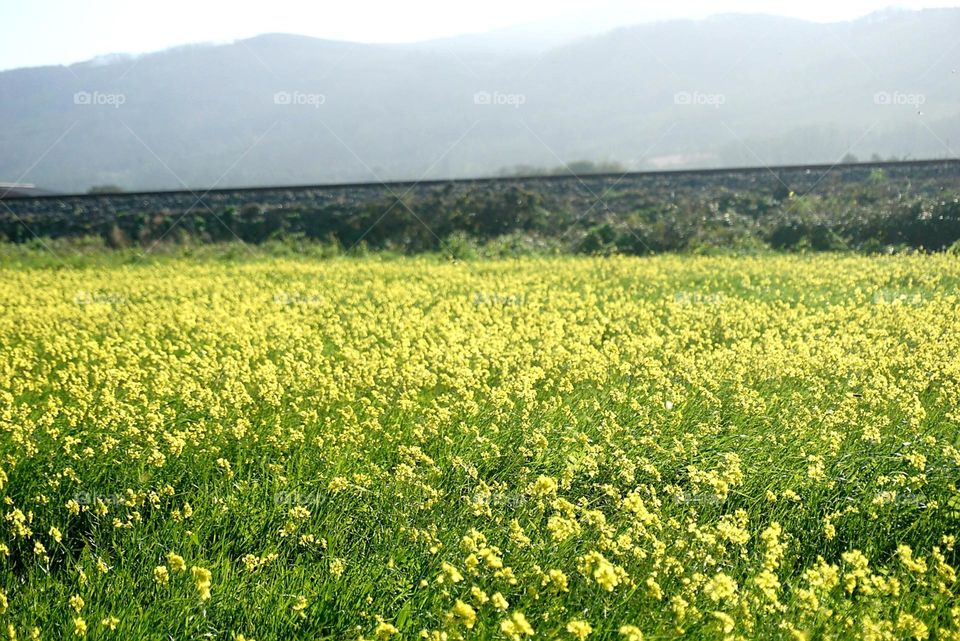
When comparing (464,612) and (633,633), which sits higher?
(464,612)

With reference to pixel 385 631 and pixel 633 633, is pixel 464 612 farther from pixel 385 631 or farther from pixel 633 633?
pixel 633 633

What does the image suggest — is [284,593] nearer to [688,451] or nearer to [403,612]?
[403,612]

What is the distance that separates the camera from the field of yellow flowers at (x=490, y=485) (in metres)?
3.62

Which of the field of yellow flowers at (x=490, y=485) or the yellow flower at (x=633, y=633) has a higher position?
the yellow flower at (x=633, y=633)

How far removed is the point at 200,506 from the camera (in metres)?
4.68

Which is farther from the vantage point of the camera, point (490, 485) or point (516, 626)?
point (490, 485)

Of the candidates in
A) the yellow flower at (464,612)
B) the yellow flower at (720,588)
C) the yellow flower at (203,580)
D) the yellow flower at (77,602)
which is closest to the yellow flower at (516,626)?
the yellow flower at (464,612)

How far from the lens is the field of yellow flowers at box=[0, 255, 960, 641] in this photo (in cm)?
362

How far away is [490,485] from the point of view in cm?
509

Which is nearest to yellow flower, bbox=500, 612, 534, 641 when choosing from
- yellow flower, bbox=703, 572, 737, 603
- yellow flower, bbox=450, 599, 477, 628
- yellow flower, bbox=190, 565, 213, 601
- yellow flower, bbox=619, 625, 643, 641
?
yellow flower, bbox=450, 599, 477, 628

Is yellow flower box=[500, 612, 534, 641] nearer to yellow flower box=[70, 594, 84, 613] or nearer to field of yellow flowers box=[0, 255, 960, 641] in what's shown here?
field of yellow flowers box=[0, 255, 960, 641]

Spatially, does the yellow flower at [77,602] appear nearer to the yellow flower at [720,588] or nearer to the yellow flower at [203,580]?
the yellow flower at [203,580]

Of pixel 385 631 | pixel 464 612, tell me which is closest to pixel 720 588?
pixel 464 612

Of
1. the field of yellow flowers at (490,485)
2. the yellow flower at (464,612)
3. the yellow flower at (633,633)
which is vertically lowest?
the field of yellow flowers at (490,485)
